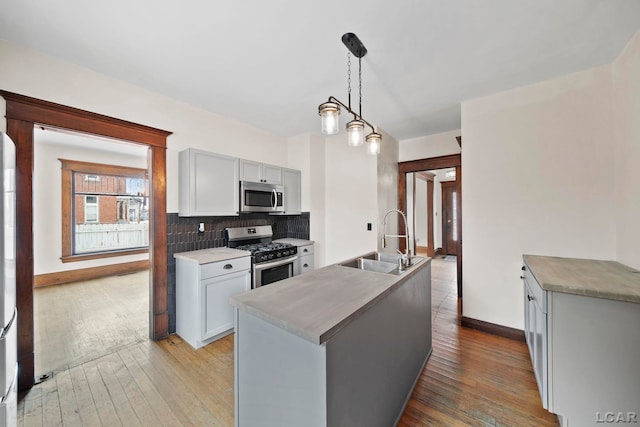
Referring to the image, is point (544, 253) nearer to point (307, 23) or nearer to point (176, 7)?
point (307, 23)

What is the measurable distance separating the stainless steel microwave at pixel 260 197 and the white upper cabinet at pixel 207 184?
3.8 inches

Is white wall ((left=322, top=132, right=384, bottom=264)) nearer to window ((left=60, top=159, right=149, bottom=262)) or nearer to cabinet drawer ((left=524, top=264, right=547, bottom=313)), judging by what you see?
cabinet drawer ((left=524, top=264, right=547, bottom=313))

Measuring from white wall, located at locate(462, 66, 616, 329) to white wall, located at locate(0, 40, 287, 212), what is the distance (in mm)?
2858

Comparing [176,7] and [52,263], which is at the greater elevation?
[176,7]

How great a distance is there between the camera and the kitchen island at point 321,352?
3.30 feet

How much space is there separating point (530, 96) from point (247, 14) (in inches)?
106

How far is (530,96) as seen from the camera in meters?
2.50

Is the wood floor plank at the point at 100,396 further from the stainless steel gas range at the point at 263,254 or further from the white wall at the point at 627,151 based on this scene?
the white wall at the point at 627,151

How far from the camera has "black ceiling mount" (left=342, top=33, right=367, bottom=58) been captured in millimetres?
1775

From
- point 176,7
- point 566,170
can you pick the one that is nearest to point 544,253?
point 566,170

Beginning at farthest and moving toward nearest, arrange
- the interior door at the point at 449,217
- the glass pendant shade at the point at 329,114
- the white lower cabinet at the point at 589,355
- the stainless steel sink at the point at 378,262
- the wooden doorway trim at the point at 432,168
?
the interior door at the point at 449,217 < the wooden doorway trim at the point at 432,168 < the stainless steel sink at the point at 378,262 < the glass pendant shade at the point at 329,114 < the white lower cabinet at the point at 589,355

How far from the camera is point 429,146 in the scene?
159 inches

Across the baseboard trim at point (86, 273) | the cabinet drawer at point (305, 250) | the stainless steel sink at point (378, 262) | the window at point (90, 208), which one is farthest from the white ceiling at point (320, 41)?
the baseboard trim at point (86, 273)

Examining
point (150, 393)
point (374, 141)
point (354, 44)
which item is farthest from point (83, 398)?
point (354, 44)
